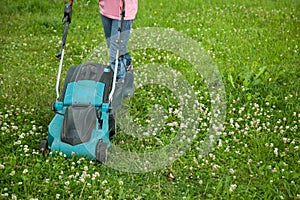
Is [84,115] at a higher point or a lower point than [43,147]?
higher

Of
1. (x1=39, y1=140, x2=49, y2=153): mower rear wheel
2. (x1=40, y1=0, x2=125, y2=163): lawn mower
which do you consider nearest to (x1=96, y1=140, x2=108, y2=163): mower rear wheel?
(x1=40, y1=0, x2=125, y2=163): lawn mower

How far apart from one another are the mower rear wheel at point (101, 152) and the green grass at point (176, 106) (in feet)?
0.33

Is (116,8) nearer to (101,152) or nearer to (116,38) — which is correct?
(116,38)

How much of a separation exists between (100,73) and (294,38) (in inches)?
193

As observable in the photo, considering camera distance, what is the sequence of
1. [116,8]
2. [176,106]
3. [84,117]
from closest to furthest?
1. [84,117]
2. [116,8]
3. [176,106]

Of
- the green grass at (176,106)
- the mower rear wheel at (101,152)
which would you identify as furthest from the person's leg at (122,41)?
the mower rear wheel at (101,152)

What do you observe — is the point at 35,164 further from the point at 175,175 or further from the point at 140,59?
the point at 140,59

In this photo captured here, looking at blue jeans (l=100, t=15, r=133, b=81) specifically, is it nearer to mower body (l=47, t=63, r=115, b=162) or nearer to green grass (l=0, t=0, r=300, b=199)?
green grass (l=0, t=0, r=300, b=199)

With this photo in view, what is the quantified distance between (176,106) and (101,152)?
5.64 ft

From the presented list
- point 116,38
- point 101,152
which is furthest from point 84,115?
point 116,38

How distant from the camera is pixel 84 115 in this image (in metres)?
4.77

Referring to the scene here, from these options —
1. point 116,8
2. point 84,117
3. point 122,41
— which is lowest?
point 84,117

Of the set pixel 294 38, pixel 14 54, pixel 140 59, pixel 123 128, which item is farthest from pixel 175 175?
pixel 294 38

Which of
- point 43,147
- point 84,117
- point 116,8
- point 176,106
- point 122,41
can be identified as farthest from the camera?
point 176,106
